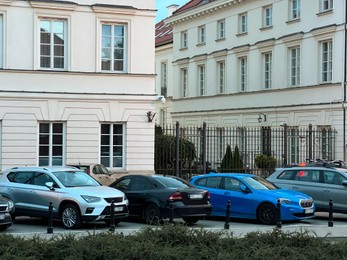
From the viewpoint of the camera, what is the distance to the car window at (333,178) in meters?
21.4

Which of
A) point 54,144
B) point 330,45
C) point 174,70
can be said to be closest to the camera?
point 54,144

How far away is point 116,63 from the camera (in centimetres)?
2881

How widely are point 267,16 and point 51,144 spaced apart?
20.0 m

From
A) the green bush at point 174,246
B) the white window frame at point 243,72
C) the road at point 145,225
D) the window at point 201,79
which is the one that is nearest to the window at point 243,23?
the white window frame at point 243,72

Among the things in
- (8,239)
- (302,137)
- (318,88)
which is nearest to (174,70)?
(318,88)

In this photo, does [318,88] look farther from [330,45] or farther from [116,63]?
[116,63]

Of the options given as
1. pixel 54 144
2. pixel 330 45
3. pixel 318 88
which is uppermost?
pixel 330 45

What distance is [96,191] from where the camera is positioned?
60.1ft

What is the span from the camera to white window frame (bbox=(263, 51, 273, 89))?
4272 centimetres

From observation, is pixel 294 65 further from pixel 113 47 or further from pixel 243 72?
pixel 113 47

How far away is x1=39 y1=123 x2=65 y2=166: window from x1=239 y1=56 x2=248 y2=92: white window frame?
1925 cm

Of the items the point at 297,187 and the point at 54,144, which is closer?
the point at 297,187

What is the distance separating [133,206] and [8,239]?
924cm

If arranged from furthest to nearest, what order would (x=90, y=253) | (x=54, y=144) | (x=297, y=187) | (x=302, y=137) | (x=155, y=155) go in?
(x=302, y=137) → (x=155, y=155) → (x=54, y=144) → (x=297, y=187) → (x=90, y=253)
